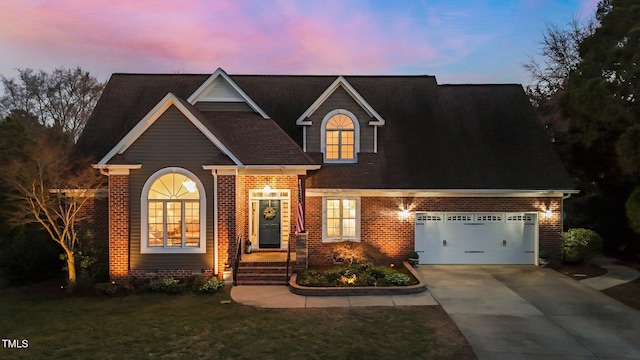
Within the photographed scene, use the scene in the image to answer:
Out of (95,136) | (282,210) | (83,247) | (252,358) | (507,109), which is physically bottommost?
(252,358)

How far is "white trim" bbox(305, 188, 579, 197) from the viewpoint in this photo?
55.2 ft

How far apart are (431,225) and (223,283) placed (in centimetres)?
841

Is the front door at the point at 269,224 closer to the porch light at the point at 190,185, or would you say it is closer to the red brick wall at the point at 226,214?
the red brick wall at the point at 226,214

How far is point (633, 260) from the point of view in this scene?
18.7 m

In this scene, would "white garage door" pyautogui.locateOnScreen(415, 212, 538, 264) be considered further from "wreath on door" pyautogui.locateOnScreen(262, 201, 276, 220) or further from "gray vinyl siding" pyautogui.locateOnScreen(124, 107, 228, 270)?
"gray vinyl siding" pyautogui.locateOnScreen(124, 107, 228, 270)

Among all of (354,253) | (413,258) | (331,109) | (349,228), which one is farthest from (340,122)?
(413,258)

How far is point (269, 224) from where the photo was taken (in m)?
17.7

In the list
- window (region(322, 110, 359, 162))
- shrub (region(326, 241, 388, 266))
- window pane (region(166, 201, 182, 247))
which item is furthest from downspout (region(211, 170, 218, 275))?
window (region(322, 110, 359, 162))

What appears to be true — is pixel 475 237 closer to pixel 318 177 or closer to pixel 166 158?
pixel 318 177

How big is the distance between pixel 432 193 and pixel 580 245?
587 centimetres

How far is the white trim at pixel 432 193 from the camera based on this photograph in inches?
662

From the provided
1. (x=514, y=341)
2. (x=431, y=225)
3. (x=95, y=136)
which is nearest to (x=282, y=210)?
(x=431, y=225)

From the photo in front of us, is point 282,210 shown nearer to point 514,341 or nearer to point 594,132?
point 514,341

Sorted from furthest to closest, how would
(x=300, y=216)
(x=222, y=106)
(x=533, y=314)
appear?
1. (x=222, y=106)
2. (x=300, y=216)
3. (x=533, y=314)
